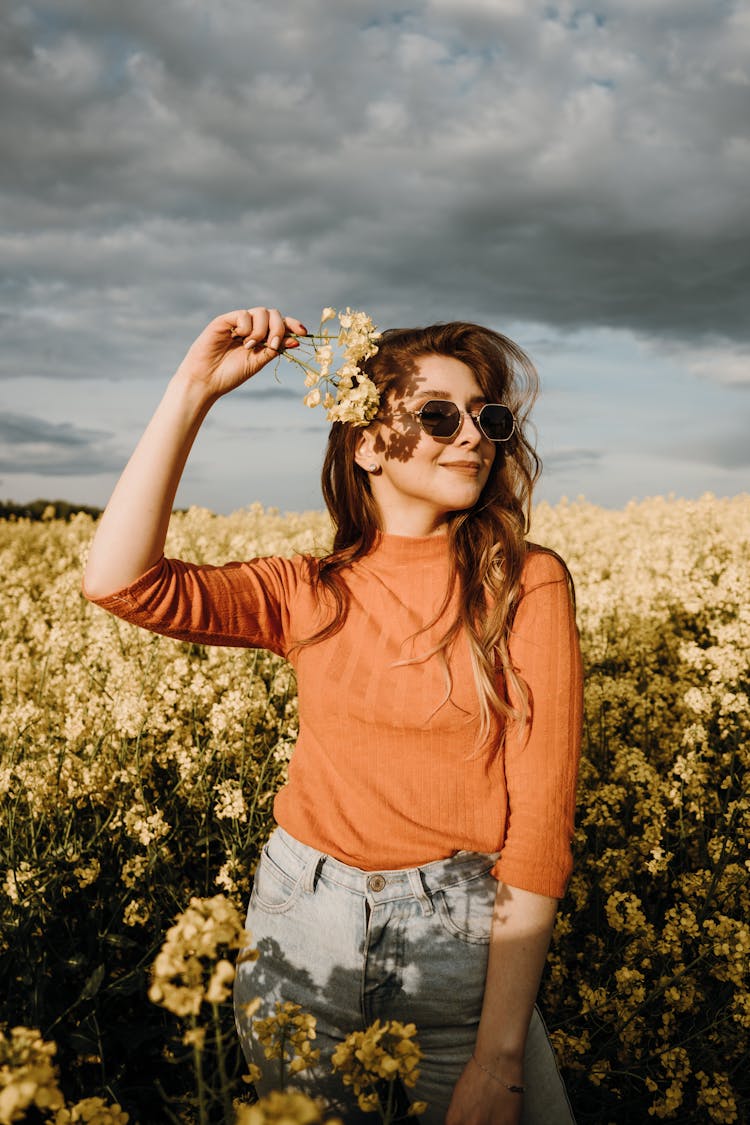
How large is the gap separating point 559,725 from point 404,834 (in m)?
0.44

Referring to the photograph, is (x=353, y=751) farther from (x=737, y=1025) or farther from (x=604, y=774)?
(x=604, y=774)

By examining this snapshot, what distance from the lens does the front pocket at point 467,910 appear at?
172 centimetres

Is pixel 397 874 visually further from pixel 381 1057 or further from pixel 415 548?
pixel 415 548

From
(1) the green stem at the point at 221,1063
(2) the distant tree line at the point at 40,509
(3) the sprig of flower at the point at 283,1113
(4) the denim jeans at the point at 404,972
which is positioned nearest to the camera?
(3) the sprig of flower at the point at 283,1113

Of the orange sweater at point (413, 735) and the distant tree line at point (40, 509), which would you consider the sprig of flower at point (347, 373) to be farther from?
the distant tree line at point (40, 509)

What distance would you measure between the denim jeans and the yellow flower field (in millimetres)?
499

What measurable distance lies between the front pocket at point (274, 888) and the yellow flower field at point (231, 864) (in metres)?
0.52

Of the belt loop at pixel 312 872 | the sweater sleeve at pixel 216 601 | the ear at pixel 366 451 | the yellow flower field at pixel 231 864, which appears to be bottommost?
the yellow flower field at pixel 231 864

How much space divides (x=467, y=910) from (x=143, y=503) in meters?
1.19

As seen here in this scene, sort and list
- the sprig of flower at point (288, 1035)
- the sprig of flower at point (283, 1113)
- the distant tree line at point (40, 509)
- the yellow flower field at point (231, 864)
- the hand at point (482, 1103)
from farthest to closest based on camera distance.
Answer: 1. the distant tree line at point (40, 509)
2. the yellow flower field at point (231, 864)
3. the hand at point (482, 1103)
4. the sprig of flower at point (288, 1035)
5. the sprig of flower at point (283, 1113)

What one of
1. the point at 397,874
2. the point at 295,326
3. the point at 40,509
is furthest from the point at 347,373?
the point at 40,509

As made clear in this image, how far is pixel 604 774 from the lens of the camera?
3713mm

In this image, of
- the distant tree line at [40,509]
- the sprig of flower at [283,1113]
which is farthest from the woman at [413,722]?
the distant tree line at [40,509]

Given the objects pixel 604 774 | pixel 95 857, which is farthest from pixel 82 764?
pixel 604 774
